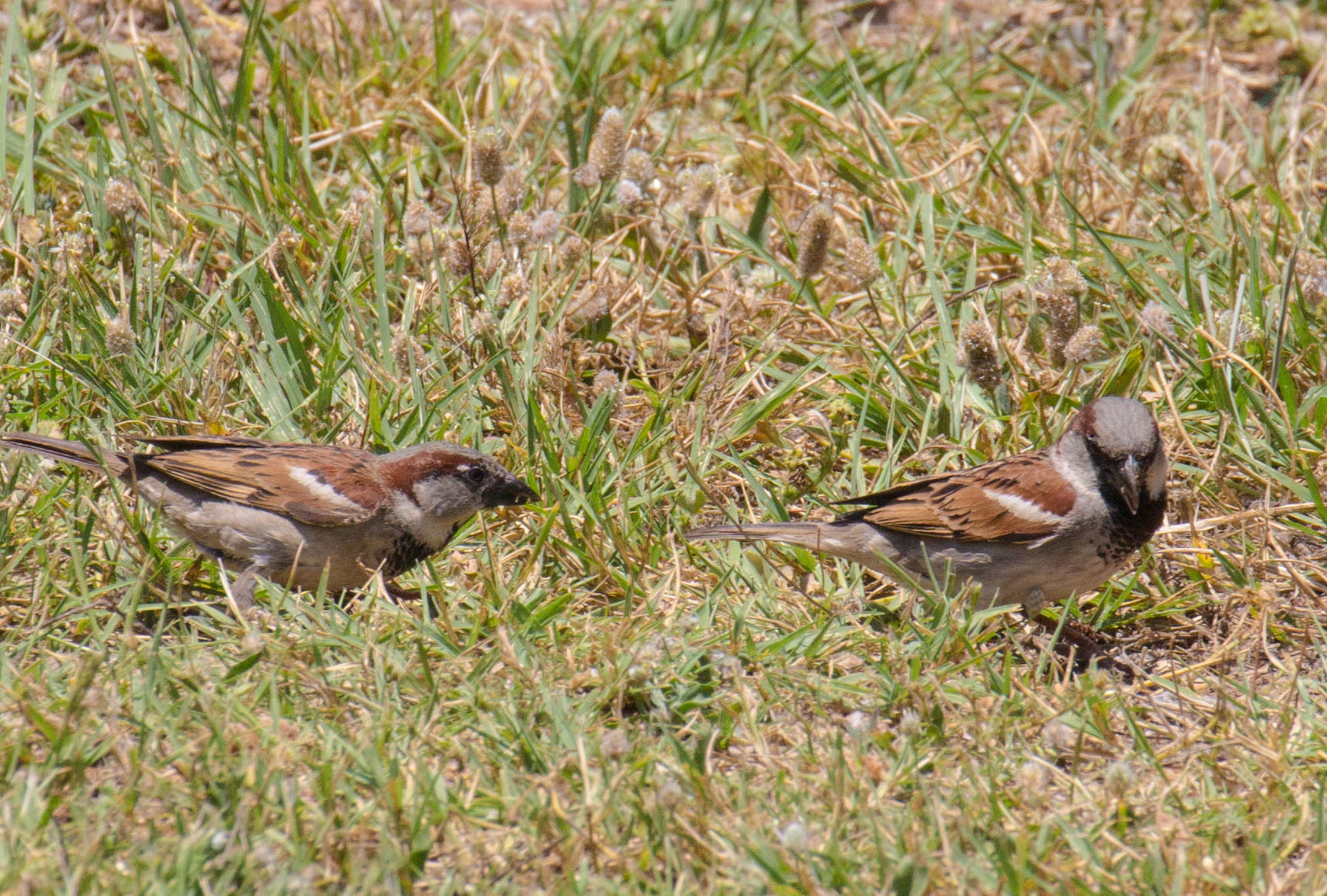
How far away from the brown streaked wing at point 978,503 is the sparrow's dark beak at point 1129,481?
5.7 inches

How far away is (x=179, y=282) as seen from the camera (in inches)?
210

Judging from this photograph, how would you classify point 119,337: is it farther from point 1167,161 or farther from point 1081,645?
point 1167,161

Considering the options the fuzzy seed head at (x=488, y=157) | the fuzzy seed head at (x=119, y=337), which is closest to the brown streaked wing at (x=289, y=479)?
the fuzzy seed head at (x=119, y=337)

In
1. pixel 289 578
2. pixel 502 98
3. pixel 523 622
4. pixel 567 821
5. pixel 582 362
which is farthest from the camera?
pixel 502 98

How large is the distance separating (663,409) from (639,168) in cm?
127

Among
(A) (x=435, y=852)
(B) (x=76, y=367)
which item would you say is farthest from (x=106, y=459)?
(A) (x=435, y=852)

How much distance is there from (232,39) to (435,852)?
4895 mm

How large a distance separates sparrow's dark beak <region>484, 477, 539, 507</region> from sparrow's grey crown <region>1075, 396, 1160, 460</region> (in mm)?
1675

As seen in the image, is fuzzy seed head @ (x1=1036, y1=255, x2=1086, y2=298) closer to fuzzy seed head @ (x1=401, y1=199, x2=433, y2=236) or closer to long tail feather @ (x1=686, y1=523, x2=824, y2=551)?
long tail feather @ (x1=686, y1=523, x2=824, y2=551)

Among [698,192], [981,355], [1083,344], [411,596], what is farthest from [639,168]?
[411,596]

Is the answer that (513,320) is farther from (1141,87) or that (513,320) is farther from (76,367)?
(1141,87)

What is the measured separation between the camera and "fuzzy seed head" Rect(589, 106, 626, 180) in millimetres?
5293

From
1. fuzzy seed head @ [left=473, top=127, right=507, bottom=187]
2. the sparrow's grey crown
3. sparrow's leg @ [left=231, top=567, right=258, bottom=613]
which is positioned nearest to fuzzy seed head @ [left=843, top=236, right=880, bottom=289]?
the sparrow's grey crown

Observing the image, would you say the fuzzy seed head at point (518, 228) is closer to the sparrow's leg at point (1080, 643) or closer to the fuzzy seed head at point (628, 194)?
the fuzzy seed head at point (628, 194)
